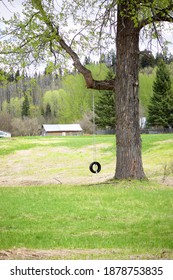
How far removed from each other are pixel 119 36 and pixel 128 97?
135cm

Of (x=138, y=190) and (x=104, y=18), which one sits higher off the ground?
(x=104, y=18)

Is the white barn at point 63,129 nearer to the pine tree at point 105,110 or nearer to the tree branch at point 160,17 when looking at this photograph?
the pine tree at point 105,110

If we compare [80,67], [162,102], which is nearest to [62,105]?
[162,102]

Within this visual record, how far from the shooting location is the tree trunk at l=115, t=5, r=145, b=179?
998cm

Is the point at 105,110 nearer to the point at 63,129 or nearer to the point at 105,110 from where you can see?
the point at 105,110

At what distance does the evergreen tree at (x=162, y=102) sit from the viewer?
27688 millimetres

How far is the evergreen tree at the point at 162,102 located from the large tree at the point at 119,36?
17031 millimetres

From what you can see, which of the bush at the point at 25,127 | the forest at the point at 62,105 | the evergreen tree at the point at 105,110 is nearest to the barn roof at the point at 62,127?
the forest at the point at 62,105

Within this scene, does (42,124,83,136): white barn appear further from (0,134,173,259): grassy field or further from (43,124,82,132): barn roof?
(0,134,173,259): grassy field

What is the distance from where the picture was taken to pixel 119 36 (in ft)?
32.9

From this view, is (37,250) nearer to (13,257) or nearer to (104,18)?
(13,257)

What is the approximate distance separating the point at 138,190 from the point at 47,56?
4633 mm

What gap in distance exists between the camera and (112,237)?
16.1 ft
